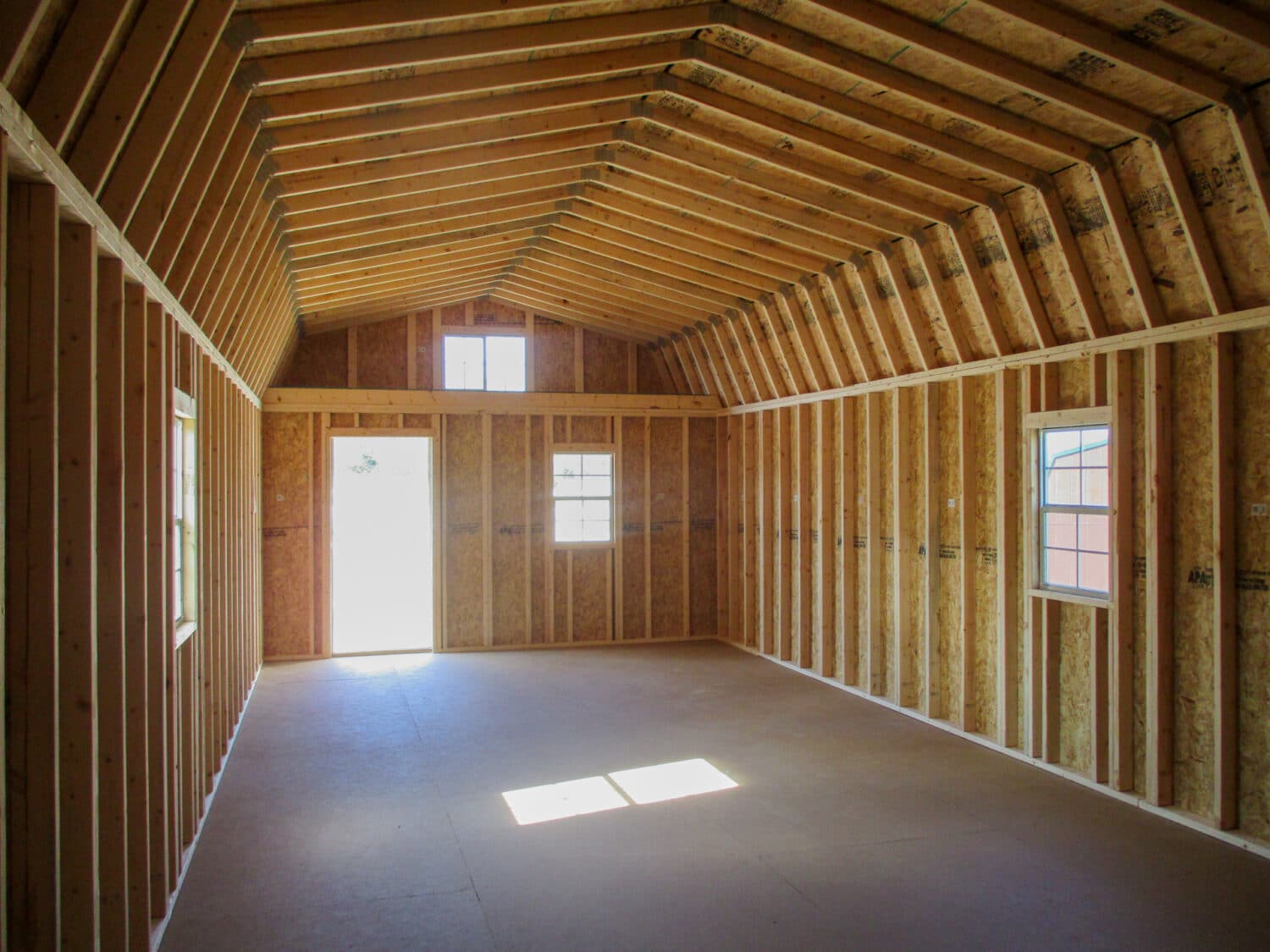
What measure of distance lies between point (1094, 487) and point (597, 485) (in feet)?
20.9

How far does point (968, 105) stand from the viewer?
5062 millimetres

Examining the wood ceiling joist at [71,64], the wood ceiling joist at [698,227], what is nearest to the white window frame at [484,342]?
the wood ceiling joist at [698,227]

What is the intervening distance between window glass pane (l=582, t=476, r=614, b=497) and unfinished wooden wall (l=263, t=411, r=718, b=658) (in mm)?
130

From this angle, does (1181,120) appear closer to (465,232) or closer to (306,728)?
(465,232)

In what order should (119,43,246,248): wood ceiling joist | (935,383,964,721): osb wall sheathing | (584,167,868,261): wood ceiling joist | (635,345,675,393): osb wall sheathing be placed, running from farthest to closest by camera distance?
(635,345,675,393): osb wall sheathing
(935,383,964,721): osb wall sheathing
(584,167,868,261): wood ceiling joist
(119,43,246,248): wood ceiling joist

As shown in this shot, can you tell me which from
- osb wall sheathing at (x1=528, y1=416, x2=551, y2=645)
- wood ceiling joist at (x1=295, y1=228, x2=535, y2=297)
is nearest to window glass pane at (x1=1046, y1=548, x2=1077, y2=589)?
wood ceiling joist at (x1=295, y1=228, x2=535, y2=297)

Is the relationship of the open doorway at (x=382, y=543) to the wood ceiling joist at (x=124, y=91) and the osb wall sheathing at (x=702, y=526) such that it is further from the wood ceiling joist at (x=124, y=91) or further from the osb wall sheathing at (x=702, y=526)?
the wood ceiling joist at (x=124, y=91)

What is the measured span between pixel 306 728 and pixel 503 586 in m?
3.90

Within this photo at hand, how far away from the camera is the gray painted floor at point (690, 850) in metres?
3.90

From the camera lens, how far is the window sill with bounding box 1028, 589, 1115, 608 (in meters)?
5.71

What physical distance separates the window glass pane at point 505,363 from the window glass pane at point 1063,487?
6612 mm

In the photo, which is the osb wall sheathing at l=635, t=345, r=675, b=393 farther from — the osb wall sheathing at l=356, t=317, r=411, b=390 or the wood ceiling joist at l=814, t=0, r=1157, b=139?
the wood ceiling joist at l=814, t=0, r=1157, b=139

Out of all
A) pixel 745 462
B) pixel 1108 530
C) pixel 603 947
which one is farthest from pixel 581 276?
pixel 603 947

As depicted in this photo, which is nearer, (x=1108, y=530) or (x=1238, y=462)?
(x=1238, y=462)
